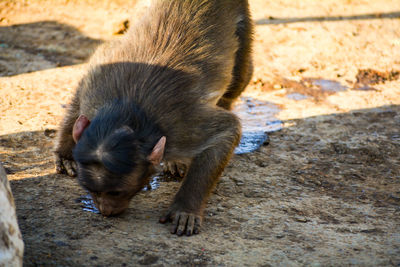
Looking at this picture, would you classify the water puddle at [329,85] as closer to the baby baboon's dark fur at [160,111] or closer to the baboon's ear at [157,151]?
the baby baboon's dark fur at [160,111]

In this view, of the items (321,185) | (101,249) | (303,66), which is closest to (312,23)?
(303,66)

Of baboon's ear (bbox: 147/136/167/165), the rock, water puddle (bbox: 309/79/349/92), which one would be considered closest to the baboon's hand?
baboon's ear (bbox: 147/136/167/165)

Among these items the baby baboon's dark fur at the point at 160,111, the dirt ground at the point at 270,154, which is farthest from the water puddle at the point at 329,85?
the baby baboon's dark fur at the point at 160,111

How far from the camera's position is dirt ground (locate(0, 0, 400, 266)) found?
4234 millimetres

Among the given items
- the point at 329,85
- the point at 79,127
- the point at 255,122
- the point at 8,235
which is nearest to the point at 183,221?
the point at 79,127

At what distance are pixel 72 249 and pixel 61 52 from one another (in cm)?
549

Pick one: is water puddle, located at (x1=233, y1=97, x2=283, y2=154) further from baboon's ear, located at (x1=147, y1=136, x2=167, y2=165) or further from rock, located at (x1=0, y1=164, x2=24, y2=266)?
rock, located at (x1=0, y1=164, x2=24, y2=266)

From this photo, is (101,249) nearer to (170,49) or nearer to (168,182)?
(168,182)

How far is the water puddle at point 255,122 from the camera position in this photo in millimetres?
6516

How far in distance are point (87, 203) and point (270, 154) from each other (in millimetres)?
2420

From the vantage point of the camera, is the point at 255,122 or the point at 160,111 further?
the point at 255,122

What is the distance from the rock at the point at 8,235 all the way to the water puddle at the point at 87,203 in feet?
4.17

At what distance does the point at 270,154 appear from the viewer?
627 cm

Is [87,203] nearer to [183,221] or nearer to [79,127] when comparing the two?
[79,127]
